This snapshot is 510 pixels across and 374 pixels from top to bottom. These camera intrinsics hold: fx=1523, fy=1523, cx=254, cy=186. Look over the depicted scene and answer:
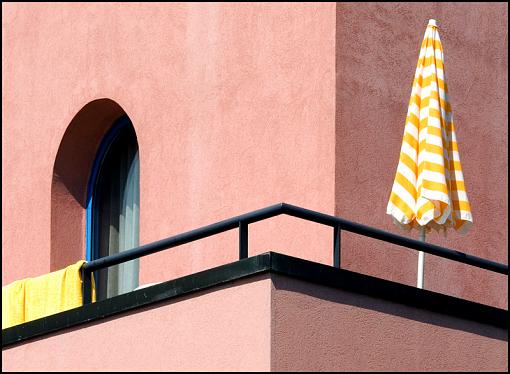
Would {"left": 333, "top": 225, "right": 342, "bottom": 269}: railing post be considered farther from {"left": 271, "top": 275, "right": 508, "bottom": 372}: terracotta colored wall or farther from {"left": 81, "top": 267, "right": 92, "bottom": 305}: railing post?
{"left": 81, "top": 267, "right": 92, "bottom": 305}: railing post

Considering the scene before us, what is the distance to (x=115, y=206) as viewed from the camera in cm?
1267

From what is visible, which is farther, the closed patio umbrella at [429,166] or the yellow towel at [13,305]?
the yellow towel at [13,305]

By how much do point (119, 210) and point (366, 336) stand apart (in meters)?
4.46

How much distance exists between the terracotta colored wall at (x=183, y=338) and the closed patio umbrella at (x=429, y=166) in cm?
168

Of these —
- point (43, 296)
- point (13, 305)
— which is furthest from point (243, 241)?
point (13, 305)

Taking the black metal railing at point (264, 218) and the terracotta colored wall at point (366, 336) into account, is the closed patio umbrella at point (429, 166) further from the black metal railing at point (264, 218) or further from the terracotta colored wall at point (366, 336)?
the terracotta colored wall at point (366, 336)

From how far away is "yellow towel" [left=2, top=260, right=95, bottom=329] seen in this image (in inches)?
404

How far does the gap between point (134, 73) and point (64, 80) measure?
3.41 ft

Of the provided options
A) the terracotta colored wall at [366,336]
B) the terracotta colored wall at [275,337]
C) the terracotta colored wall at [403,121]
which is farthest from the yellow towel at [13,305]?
the terracotta colored wall at [366,336]

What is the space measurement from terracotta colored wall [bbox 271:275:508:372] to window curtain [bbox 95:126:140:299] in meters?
3.74

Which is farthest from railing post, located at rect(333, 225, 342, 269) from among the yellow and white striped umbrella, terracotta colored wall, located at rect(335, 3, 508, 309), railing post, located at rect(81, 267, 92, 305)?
railing post, located at rect(81, 267, 92, 305)

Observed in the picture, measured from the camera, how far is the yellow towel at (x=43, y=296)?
10258 mm

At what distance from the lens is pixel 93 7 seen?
41.9 ft

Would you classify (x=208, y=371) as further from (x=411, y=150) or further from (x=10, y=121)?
(x=10, y=121)
